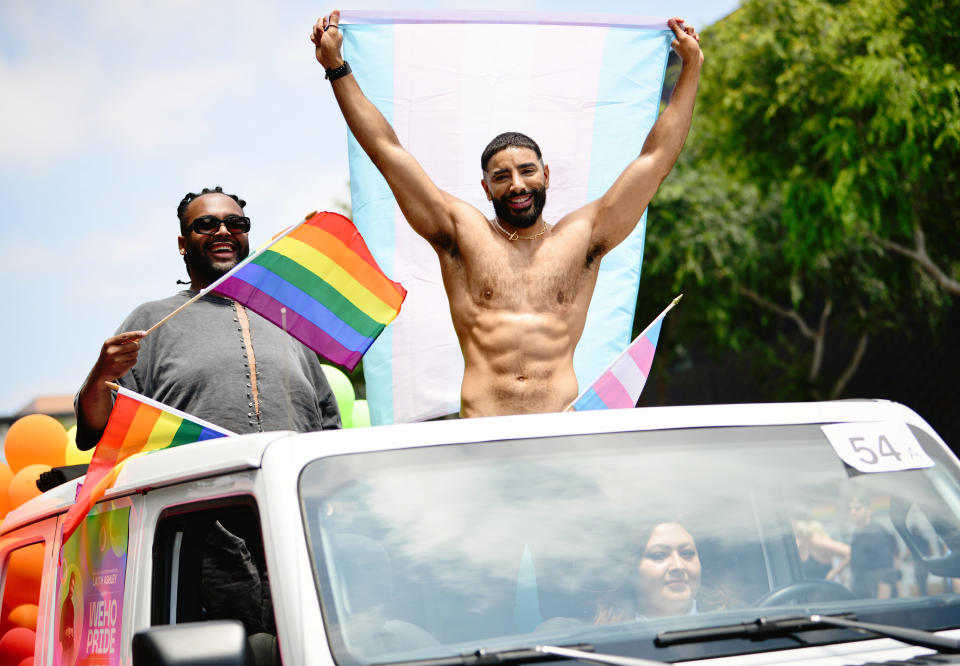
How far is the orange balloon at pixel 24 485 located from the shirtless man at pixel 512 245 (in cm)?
306

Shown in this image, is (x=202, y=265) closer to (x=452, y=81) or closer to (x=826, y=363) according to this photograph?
(x=452, y=81)

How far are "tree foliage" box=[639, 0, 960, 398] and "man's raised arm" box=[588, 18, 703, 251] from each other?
9.26 meters

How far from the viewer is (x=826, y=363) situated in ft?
75.3

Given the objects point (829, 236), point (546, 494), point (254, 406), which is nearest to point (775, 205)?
point (829, 236)

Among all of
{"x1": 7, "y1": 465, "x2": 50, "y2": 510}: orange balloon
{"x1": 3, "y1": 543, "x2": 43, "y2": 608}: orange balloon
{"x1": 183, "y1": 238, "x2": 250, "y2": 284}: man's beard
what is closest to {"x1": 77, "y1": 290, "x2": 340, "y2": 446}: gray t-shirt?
{"x1": 183, "y1": 238, "x2": 250, "y2": 284}: man's beard

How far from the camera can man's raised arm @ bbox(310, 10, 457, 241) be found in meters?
3.81

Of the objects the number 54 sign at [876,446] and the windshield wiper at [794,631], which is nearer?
the windshield wiper at [794,631]

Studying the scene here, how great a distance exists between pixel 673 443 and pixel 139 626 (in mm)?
1274

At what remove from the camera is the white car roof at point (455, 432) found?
227cm

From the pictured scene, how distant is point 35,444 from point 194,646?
510 cm

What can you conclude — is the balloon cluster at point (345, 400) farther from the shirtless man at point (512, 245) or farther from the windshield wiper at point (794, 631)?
the windshield wiper at point (794, 631)

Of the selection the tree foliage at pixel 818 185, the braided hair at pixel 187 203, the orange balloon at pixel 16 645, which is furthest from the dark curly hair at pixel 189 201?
the tree foliage at pixel 818 185

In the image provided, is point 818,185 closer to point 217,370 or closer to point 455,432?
point 217,370

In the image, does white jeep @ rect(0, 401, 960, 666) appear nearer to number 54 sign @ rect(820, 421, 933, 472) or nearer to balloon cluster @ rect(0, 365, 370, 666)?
number 54 sign @ rect(820, 421, 933, 472)
